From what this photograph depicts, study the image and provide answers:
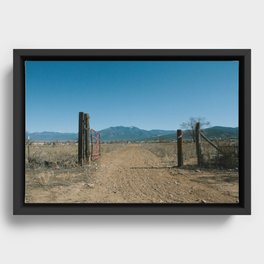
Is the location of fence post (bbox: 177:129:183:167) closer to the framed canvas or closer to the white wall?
the framed canvas

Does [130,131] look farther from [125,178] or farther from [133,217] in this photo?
[133,217]

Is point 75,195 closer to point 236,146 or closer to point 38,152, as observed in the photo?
point 38,152

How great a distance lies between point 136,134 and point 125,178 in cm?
46

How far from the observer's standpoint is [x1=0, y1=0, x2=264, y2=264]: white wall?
12.3ft

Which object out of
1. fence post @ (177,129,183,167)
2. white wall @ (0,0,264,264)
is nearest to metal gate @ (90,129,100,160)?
white wall @ (0,0,264,264)

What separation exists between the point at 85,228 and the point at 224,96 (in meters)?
1.92

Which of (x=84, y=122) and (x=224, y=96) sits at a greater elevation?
(x=224, y=96)

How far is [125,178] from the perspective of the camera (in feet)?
12.4

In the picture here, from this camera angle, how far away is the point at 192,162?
12.5 ft

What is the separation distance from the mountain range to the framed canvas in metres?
0.01

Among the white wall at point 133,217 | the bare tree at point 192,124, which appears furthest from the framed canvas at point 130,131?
the white wall at point 133,217

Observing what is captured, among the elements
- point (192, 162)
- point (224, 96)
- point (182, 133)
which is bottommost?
point (192, 162)

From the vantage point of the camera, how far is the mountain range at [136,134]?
12.2 feet
